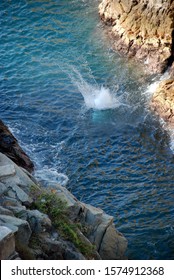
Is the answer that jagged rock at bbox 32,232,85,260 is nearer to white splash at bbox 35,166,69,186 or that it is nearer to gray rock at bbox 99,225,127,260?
gray rock at bbox 99,225,127,260

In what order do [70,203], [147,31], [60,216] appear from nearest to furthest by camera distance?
1. [60,216]
2. [70,203]
3. [147,31]

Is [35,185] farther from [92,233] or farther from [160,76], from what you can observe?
[160,76]

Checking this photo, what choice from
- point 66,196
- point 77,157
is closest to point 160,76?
point 77,157

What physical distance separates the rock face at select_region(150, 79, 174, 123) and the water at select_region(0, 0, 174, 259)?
526 mm

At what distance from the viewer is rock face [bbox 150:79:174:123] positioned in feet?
86.2

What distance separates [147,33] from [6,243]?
21.4 meters

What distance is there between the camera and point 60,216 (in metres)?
16.0

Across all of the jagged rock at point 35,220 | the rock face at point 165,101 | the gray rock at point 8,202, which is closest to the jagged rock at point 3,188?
the gray rock at point 8,202

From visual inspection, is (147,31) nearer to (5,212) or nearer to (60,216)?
(60,216)

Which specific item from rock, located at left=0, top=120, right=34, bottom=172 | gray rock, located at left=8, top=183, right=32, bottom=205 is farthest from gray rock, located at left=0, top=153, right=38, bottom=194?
rock, located at left=0, top=120, right=34, bottom=172

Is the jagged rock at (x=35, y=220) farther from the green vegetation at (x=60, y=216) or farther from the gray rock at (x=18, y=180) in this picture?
the gray rock at (x=18, y=180)

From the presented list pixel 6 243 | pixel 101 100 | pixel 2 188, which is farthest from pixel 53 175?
pixel 6 243

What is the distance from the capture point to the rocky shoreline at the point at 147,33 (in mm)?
30016

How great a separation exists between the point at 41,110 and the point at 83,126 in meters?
2.68
